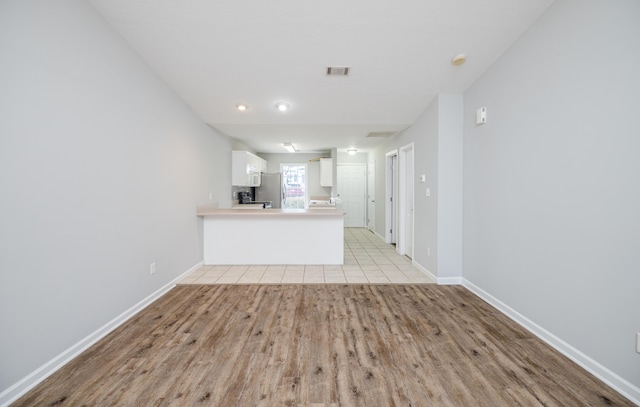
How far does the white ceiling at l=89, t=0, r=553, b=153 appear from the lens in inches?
86.6

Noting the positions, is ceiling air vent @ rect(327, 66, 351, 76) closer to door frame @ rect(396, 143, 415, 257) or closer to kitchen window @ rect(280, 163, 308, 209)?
door frame @ rect(396, 143, 415, 257)

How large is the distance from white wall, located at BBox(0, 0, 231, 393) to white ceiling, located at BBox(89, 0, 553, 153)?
43cm

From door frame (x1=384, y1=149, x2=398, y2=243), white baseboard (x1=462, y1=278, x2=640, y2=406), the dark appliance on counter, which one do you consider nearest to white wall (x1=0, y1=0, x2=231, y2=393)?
the dark appliance on counter

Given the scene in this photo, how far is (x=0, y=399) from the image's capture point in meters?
1.46

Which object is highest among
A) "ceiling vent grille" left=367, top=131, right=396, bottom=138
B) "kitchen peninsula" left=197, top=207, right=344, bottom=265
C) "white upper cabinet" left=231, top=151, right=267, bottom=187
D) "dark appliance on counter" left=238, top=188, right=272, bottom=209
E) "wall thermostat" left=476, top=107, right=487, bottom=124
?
"ceiling vent grille" left=367, top=131, right=396, bottom=138

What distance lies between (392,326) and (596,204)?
69.6 inches

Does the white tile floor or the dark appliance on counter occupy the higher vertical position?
the dark appliance on counter

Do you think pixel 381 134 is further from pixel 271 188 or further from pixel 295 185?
pixel 295 185

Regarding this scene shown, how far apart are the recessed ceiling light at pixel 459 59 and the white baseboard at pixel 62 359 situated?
4188mm

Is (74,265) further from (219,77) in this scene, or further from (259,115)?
(259,115)

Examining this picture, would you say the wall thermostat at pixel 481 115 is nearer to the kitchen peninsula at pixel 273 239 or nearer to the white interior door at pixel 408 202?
the white interior door at pixel 408 202

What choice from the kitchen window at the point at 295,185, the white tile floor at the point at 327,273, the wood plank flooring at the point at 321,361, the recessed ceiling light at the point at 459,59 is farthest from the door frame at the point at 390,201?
the wood plank flooring at the point at 321,361

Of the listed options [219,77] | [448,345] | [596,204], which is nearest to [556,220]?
[596,204]

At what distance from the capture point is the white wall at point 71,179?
155 centimetres
